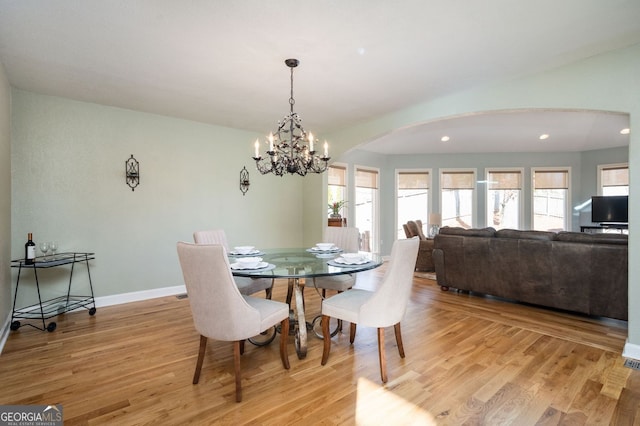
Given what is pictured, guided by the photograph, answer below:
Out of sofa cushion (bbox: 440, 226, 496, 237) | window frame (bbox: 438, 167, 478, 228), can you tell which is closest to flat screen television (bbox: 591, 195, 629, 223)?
window frame (bbox: 438, 167, 478, 228)

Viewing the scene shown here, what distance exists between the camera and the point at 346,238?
373 cm

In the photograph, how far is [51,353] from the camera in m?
2.60

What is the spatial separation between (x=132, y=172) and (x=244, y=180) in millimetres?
1577

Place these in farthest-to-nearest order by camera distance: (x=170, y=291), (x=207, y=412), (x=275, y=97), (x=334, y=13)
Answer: (x=170, y=291)
(x=275, y=97)
(x=334, y=13)
(x=207, y=412)

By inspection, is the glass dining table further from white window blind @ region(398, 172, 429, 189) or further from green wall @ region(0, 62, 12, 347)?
white window blind @ region(398, 172, 429, 189)

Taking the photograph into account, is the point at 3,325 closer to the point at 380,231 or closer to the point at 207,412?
the point at 207,412

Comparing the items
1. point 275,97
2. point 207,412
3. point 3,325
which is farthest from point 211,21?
point 3,325

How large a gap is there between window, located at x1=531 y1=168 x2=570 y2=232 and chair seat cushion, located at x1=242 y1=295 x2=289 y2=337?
25.3ft

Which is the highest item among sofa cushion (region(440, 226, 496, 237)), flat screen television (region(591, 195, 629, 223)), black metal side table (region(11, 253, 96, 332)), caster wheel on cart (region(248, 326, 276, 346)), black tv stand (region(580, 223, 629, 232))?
flat screen television (region(591, 195, 629, 223))

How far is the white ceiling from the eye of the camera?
80.7 inches

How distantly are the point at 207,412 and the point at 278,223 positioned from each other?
12.4 feet

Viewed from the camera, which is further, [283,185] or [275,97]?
[283,185]

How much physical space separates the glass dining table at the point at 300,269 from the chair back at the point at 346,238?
0.58m

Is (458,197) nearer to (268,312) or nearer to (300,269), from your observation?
(300,269)
